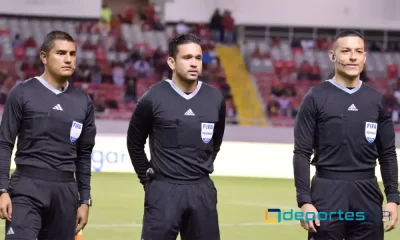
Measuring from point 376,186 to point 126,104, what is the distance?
18716 mm

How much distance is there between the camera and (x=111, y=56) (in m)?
28.1

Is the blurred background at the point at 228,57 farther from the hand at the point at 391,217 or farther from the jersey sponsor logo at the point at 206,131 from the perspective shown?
the hand at the point at 391,217

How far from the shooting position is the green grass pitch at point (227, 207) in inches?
491

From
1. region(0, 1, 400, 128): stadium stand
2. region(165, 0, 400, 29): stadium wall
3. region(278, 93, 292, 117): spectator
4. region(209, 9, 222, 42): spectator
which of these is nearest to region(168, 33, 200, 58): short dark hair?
region(0, 1, 400, 128): stadium stand

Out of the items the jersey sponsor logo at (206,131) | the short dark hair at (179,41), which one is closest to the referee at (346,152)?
the jersey sponsor logo at (206,131)

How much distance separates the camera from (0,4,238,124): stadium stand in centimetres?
2539

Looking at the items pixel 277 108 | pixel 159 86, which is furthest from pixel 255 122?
pixel 159 86

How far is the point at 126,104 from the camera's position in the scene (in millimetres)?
25141

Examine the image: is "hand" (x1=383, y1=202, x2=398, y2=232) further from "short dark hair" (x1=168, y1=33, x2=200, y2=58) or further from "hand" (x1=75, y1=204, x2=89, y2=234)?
"hand" (x1=75, y1=204, x2=89, y2=234)

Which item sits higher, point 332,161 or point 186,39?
point 186,39

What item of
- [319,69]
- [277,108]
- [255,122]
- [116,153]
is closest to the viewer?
[116,153]

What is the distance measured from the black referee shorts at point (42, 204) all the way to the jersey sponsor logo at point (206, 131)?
1.01 metres

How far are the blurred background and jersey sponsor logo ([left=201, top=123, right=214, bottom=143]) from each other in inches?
419

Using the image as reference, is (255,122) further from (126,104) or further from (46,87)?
(46,87)
